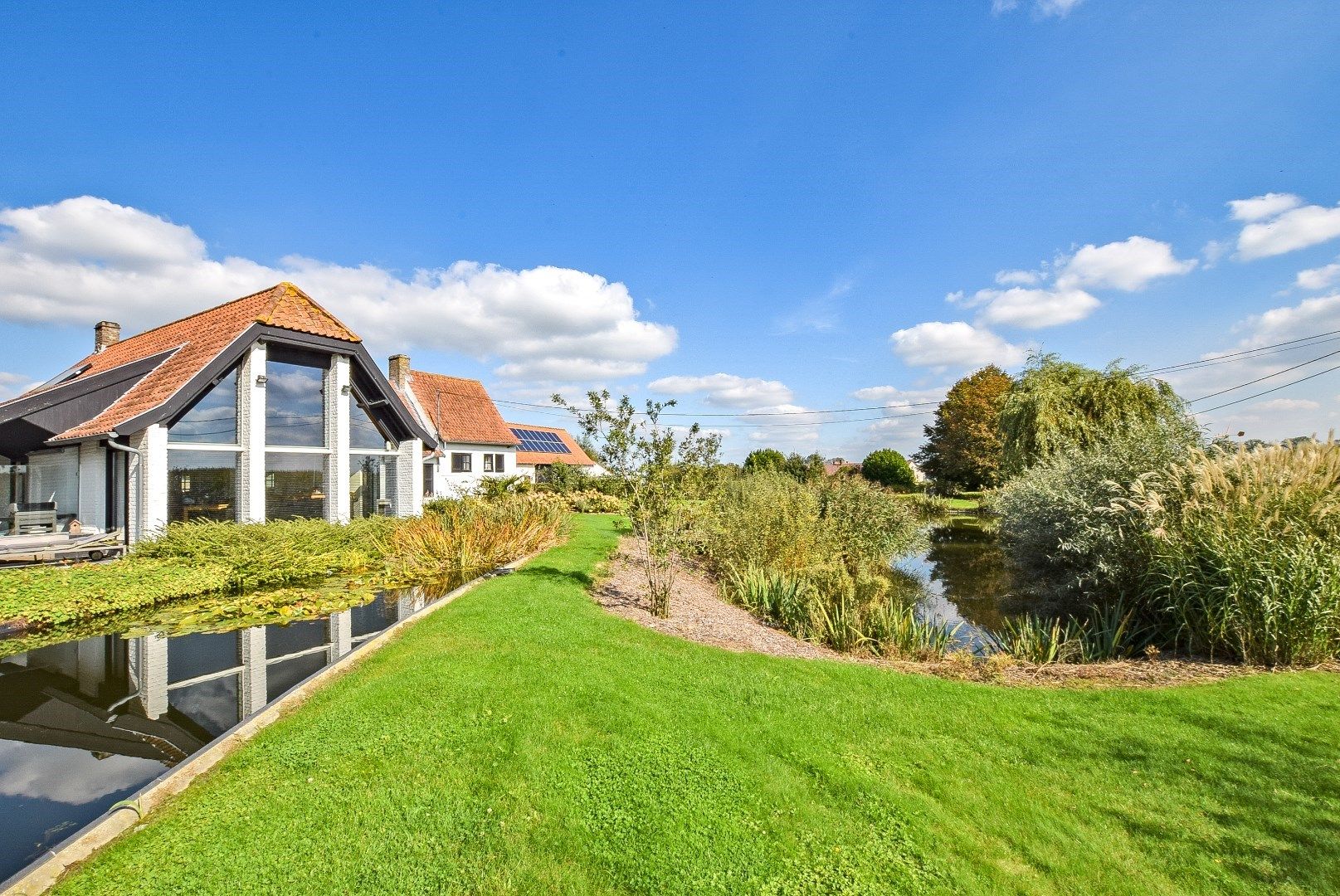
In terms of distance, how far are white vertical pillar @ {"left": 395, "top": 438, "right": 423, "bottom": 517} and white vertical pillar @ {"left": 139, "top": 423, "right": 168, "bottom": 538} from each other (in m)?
5.41

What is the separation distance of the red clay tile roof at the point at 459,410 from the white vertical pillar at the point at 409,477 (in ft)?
35.7

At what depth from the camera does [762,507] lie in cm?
1241

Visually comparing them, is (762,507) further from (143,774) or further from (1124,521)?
(143,774)

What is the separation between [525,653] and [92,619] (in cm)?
732

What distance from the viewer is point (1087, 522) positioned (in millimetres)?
9125

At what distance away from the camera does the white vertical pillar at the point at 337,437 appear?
14.4 meters

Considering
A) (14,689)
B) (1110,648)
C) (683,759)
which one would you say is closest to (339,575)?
(14,689)

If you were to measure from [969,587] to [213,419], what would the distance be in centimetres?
1838

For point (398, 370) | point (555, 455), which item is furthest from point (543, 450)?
point (398, 370)

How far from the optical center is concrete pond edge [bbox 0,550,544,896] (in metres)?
3.00

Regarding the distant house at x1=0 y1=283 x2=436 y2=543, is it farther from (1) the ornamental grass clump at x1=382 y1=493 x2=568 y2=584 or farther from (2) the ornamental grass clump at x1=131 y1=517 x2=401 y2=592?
(1) the ornamental grass clump at x1=382 y1=493 x2=568 y2=584

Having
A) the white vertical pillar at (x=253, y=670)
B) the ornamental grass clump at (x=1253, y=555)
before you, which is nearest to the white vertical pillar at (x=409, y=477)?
the white vertical pillar at (x=253, y=670)

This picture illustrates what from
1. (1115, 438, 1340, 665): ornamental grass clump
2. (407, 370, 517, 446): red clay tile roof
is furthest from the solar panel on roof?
(1115, 438, 1340, 665): ornamental grass clump

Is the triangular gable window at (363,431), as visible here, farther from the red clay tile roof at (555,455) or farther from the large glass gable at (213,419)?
the red clay tile roof at (555,455)
